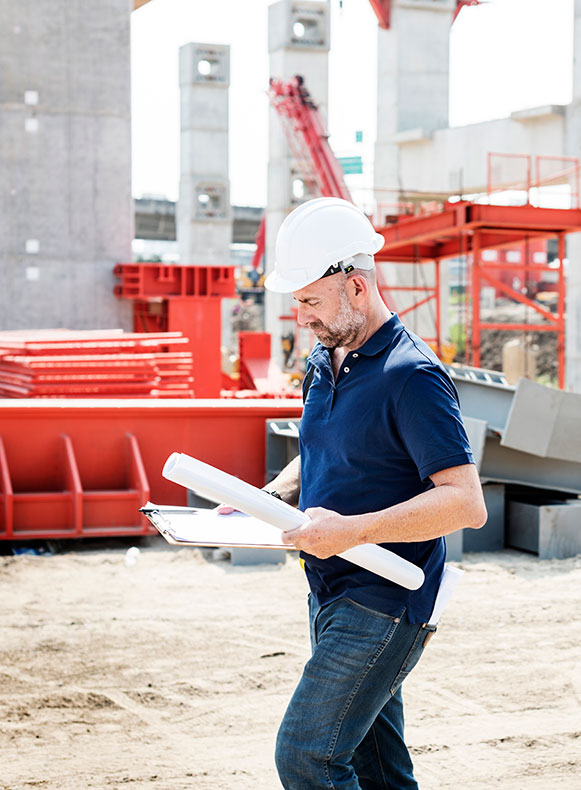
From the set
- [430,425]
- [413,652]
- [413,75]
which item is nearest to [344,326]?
[430,425]

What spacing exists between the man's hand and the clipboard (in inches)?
2.6

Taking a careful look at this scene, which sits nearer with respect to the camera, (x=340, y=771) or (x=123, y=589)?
(x=340, y=771)

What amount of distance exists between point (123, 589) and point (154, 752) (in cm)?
270

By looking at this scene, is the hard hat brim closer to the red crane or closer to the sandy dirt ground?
the sandy dirt ground

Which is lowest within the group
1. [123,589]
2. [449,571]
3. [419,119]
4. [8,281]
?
[123,589]

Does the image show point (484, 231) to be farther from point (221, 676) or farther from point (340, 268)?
point (340, 268)

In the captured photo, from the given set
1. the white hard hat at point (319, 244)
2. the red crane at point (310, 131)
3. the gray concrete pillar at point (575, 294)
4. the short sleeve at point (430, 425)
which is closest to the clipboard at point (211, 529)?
the short sleeve at point (430, 425)

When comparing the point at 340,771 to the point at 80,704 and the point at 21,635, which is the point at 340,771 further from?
the point at 21,635

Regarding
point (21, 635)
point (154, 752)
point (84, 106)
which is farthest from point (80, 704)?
point (84, 106)

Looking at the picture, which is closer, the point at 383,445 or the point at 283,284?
the point at 383,445

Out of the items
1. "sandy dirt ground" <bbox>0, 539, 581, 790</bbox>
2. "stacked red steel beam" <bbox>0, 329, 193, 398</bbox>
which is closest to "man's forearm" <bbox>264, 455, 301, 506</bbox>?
"sandy dirt ground" <bbox>0, 539, 581, 790</bbox>

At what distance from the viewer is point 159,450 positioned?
26.4ft

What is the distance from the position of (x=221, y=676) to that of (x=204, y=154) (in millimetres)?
32195

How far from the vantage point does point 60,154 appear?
1555 cm
